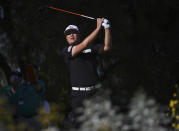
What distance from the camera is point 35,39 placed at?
279 inches

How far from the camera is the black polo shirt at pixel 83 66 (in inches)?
171

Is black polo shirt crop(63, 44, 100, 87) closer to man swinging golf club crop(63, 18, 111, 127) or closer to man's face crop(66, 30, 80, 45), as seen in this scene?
man swinging golf club crop(63, 18, 111, 127)

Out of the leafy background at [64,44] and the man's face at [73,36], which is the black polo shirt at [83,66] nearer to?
the man's face at [73,36]

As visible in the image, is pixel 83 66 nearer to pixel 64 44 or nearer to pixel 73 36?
pixel 73 36

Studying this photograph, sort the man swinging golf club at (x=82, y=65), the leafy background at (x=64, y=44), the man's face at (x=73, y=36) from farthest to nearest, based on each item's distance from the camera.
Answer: the leafy background at (x=64, y=44), the man's face at (x=73, y=36), the man swinging golf club at (x=82, y=65)

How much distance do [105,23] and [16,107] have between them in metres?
1.73

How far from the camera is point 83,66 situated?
4.37 metres

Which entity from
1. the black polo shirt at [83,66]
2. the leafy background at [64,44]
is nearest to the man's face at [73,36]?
the black polo shirt at [83,66]

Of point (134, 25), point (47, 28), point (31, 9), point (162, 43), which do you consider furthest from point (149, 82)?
point (134, 25)

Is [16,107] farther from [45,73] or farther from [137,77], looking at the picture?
[137,77]

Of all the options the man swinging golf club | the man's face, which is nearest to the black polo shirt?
the man swinging golf club

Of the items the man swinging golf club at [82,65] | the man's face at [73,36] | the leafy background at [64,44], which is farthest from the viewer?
the leafy background at [64,44]

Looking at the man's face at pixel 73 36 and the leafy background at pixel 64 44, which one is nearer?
the man's face at pixel 73 36

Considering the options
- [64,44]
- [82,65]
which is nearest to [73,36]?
[82,65]
